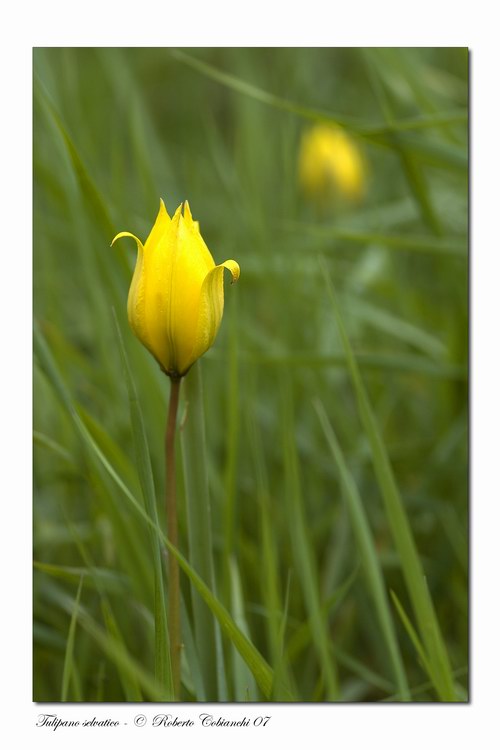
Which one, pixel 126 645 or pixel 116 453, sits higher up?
pixel 116 453

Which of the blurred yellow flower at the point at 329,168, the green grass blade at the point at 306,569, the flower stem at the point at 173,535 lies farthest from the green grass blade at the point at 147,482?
the blurred yellow flower at the point at 329,168

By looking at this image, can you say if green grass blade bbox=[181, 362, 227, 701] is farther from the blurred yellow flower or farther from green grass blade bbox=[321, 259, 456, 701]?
the blurred yellow flower

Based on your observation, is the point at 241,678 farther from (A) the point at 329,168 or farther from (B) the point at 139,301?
(A) the point at 329,168

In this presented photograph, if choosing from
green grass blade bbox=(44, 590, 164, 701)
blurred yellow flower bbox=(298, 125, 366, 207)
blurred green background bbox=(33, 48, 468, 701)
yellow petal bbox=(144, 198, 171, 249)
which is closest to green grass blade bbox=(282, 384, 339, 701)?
blurred green background bbox=(33, 48, 468, 701)

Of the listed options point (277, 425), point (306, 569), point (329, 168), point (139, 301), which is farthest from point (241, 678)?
point (329, 168)
